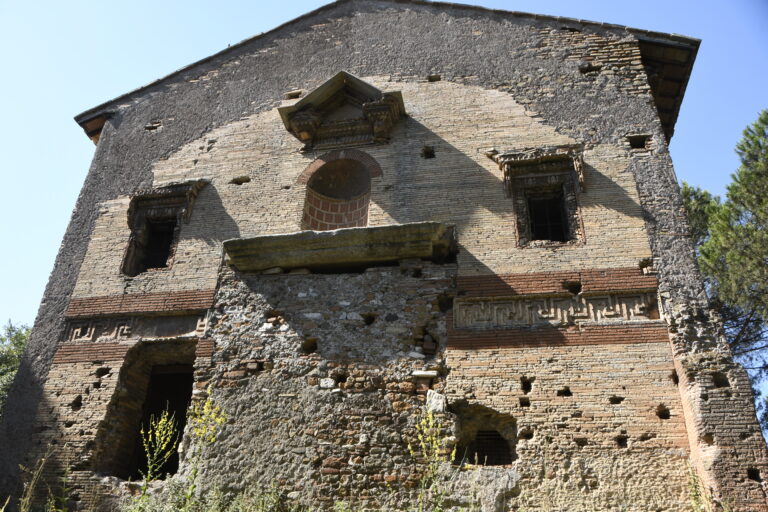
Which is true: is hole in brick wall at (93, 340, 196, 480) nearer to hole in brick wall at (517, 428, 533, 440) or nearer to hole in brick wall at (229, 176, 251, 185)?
hole in brick wall at (229, 176, 251, 185)

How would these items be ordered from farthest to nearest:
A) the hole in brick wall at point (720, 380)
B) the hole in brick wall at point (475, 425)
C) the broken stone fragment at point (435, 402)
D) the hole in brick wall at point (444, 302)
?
the hole in brick wall at point (444, 302), the broken stone fragment at point (435, 402), the hole in brick wall at point (475, 425), the hole in brick wall at point (720, 380)

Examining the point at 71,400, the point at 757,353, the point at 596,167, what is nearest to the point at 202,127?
the point at 71,400

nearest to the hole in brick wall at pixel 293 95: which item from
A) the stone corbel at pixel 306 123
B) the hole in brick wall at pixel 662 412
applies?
the stone corbel at pixel 306 123

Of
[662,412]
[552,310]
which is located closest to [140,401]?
[552,310]

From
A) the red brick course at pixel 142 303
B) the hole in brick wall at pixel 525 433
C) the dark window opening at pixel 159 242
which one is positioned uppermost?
the dark window opening at pixel 159 242

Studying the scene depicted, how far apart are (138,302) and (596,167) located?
7216mm

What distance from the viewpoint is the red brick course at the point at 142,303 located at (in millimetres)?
9359

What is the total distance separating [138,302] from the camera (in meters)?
9.61

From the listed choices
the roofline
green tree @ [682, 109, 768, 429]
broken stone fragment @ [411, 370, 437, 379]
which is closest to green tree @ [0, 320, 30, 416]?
the roofline

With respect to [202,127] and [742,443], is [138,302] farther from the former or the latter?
[742,443]

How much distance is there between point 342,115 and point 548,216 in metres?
3.96

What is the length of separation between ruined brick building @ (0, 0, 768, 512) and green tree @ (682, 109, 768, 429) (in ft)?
8.21

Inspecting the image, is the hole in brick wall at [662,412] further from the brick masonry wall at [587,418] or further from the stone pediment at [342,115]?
the stone pediment at [342,115]

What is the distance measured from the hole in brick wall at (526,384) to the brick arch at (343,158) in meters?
4.06
